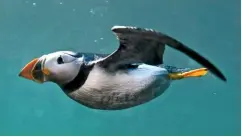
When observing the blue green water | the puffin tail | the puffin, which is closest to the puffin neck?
the puffin

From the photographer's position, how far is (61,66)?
108cm

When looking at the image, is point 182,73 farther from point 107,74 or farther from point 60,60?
point 60,60

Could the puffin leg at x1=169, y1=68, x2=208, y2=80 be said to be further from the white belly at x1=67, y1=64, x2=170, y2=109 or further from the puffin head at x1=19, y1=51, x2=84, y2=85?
the puffin head at x1=19, y1=51, x2=84, y2=85

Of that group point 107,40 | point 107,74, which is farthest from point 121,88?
point 107,40

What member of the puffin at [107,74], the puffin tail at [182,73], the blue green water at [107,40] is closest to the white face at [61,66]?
the puffin at [107,74]

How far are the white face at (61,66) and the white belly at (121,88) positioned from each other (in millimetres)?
40

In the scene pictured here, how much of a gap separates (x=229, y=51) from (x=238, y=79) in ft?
4.41

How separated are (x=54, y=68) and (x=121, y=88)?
0.56 feet

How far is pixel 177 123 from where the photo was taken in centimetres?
1612

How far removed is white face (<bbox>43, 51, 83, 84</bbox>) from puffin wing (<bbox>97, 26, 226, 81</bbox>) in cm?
6

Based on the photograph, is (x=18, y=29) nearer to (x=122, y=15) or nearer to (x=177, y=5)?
(x=122, y=15)

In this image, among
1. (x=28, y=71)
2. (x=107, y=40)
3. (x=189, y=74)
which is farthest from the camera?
(x=107, y=40)

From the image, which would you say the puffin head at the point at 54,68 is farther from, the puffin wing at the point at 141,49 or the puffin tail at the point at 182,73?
the puffin tail at the point at 182,73

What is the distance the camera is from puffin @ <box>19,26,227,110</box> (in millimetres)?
1068
